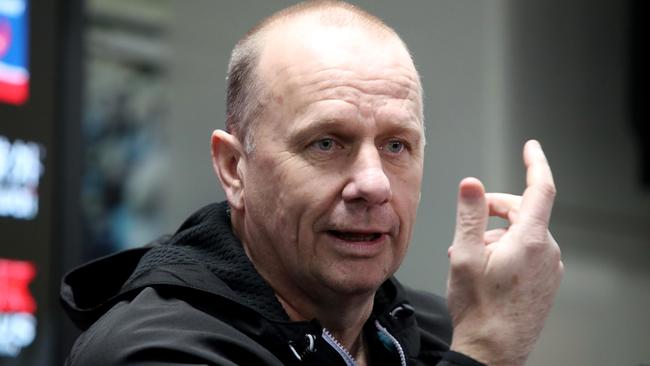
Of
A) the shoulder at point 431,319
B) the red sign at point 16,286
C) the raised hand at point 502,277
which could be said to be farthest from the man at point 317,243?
the red sign at point 16,286

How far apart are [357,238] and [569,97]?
2827 millimetres

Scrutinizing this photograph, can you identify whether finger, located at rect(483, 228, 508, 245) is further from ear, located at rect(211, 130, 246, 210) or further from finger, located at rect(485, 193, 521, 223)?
ear, located at rect(211, 130, 246, 210)

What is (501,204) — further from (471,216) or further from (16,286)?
(16,286)

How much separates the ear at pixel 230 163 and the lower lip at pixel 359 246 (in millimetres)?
225

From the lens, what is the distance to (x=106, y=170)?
257 inches

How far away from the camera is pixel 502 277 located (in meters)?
1.75

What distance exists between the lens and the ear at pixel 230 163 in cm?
210

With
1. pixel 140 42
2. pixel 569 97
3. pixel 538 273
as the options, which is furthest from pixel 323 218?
pixel 140 42

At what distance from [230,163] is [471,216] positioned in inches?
20.9

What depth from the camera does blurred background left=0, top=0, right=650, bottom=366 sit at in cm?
419

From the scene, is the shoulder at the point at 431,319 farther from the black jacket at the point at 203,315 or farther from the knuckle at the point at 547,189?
the knuckle at the point at 547,189

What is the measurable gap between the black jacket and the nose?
0.21 metres

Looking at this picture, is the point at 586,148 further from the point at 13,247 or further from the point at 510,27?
the point at 13,247

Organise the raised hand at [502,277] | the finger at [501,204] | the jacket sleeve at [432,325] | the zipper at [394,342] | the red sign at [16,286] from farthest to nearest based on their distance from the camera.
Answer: the red sign at [16,286], the jacket sleeve at [432,325], the zipper at [394,342], the finger at [501,204], the raised hand at [502,277]
